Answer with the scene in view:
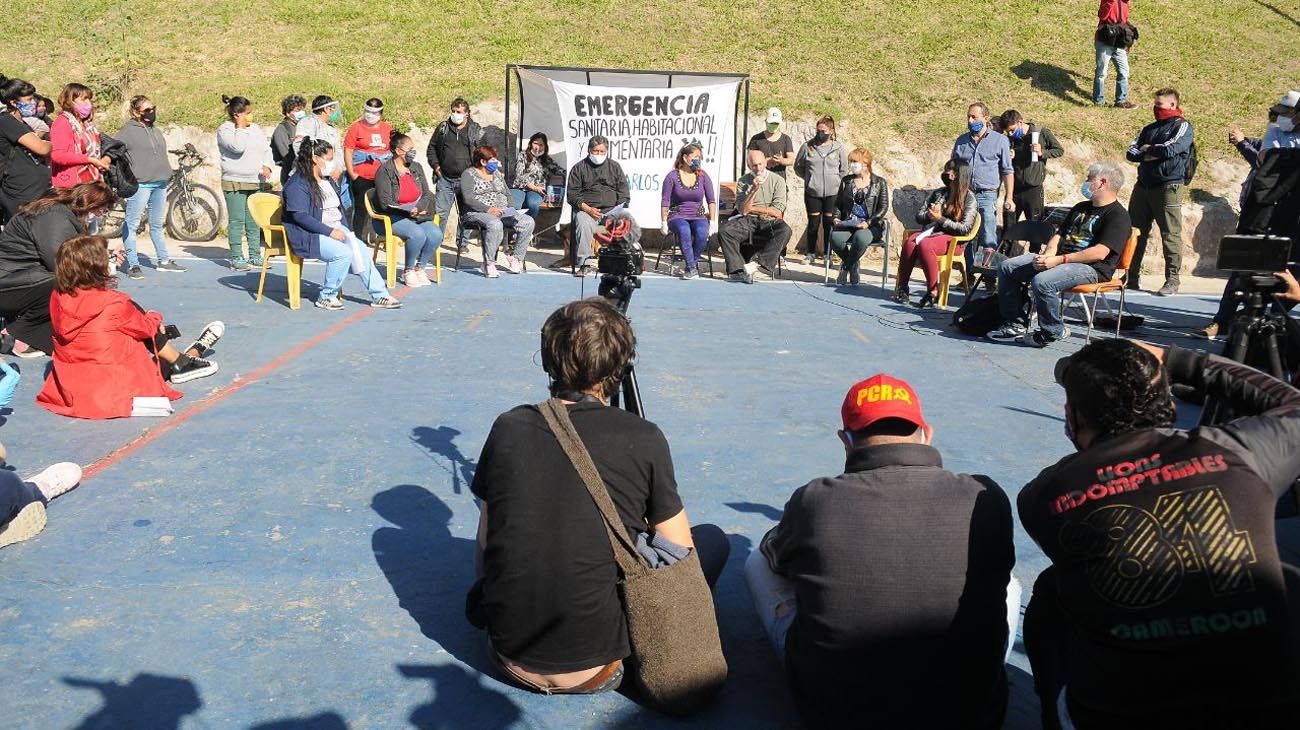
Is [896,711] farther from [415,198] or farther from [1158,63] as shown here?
[1158,63]

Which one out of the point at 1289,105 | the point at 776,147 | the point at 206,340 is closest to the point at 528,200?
the point at 776,147

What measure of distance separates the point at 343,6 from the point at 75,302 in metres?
15.0

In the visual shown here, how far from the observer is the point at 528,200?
13852 millimetres

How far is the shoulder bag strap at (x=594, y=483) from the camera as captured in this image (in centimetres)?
310

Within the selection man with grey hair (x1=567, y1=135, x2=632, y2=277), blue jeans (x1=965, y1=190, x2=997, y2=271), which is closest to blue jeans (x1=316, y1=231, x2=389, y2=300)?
man with grey hair (x1=567, y1=135, x2=632, y2=277)

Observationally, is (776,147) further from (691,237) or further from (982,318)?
(982,318)

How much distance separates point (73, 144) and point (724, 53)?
37.8 feet

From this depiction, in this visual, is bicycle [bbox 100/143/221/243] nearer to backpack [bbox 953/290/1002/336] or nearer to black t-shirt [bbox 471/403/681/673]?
backpack [bbox 953/290/1002/336]

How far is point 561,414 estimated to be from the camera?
3.18 metres

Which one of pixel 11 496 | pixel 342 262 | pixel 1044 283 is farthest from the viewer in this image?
pixel 342 262

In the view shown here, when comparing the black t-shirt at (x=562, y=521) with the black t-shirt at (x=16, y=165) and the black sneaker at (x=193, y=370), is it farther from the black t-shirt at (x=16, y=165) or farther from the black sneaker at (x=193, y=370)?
the black t-shirt at (x=16, y=165)

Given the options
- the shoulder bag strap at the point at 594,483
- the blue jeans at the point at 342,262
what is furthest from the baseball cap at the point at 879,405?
the blue jeans at the point at 342,262

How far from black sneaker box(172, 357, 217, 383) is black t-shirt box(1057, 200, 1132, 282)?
22.2 feet

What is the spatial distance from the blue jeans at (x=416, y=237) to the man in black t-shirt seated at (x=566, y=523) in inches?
327
